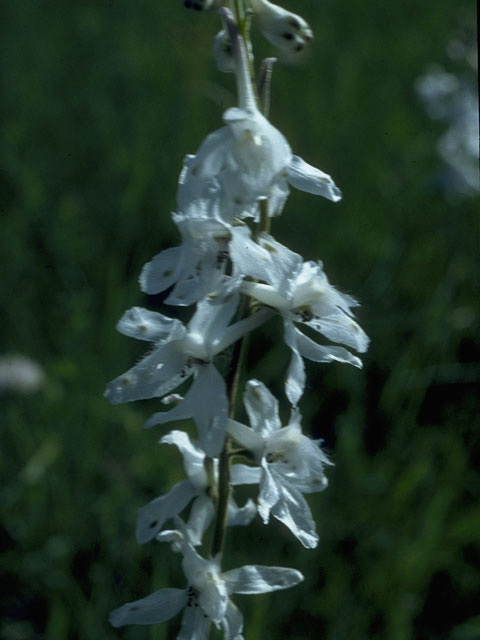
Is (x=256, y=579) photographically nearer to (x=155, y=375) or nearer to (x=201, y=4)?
(x=155, y=375)

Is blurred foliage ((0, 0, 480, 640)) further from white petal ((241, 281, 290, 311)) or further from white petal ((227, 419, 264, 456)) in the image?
white petal ((227, 419, 264, 456))

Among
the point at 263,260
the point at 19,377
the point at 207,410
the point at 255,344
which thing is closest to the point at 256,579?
the point at 207,410

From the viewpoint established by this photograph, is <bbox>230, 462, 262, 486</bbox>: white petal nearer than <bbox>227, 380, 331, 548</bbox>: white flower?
No

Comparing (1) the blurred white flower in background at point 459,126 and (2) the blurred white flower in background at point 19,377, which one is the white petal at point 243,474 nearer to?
(2) the blurred white flower in background at point 19,377

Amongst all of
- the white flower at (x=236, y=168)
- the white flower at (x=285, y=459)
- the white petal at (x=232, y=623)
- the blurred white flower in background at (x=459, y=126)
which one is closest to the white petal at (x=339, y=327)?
the white flower at (x=285, y=459)

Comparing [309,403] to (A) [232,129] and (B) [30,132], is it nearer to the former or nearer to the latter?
(A) [232,129]

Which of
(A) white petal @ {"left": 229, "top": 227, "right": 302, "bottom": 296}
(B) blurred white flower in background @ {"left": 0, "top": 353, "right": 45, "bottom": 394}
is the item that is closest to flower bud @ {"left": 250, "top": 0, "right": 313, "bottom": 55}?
(A) white petal @ {"left": 229, "top": 227, "right": 302, "bottom": 296}
